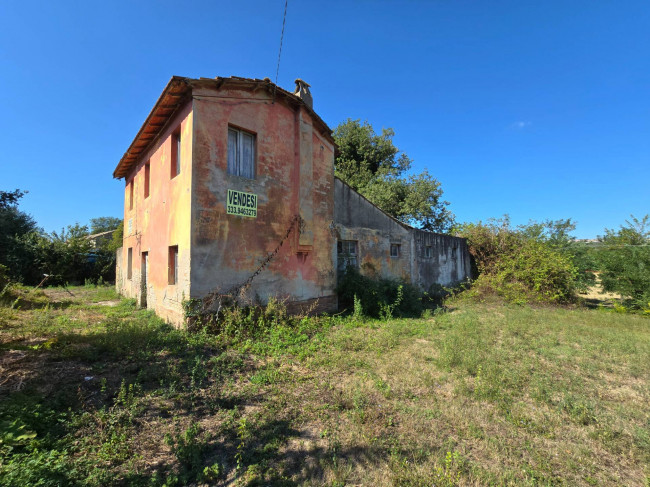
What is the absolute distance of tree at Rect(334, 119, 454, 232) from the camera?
20.3 meters

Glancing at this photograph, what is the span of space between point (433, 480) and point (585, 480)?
146 centimetres

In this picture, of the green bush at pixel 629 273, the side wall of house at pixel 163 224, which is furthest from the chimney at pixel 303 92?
the green bush at pixel 629 273

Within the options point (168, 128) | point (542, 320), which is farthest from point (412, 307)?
point (168, 128)

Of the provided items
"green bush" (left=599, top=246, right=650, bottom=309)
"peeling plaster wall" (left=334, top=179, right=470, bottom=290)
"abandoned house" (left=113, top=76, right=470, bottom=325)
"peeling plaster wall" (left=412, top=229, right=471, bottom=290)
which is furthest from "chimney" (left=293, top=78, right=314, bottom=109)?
"green bush" (left=599, top=246, right=650, bottom=309)

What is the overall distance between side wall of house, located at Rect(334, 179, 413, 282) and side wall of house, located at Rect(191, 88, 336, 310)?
0.86 m

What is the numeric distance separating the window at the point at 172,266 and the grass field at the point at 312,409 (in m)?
1.40

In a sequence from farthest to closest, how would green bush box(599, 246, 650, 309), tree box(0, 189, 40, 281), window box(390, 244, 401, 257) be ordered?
1. tree box(0, 189, 40, 281)
2. window box(390, 244, 401, 257)
3. green bush box(599, 246, 650, 309)

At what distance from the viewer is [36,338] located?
544 cm

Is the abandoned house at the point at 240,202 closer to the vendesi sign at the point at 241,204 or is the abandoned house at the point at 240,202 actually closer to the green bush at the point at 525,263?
the vendesi sign at the point at 241,204

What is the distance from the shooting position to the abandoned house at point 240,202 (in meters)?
6.63

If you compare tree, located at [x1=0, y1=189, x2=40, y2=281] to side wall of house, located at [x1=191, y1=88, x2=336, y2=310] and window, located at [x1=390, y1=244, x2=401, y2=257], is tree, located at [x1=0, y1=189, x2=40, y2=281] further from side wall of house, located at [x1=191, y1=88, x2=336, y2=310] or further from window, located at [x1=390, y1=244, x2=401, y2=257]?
window, located at [x1=390, y1=244, x2=401, y2=257]

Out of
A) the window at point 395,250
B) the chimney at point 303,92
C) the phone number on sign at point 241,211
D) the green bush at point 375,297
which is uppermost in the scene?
the chimney at point 303,92

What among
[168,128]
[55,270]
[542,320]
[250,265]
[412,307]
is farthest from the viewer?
[55,270]

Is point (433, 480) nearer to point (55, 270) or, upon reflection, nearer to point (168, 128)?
point (168, 128)
